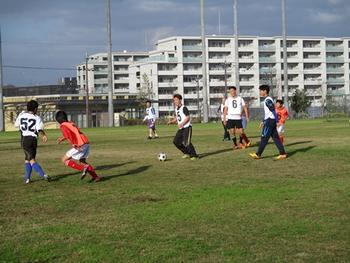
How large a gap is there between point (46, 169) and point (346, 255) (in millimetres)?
9642

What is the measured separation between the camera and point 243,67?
4865 inches

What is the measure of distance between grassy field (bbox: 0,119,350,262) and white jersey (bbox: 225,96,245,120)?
4.52 m

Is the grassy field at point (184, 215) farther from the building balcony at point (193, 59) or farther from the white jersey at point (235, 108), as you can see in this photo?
the building balcony at point (193, 59)

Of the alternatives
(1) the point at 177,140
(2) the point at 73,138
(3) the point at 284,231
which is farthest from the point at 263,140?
(3) the point at 284,231

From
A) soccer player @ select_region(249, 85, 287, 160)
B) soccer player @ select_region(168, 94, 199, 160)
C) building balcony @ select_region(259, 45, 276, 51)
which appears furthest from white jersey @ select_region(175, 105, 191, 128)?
building balcony @ select_region(259, 45, 276, 51)

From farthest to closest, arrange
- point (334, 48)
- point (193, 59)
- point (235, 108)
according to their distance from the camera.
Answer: point (334, 48) < point (193, 59) < point (235, 108)

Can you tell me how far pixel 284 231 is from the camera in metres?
6.34

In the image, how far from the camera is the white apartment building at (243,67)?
391 ft

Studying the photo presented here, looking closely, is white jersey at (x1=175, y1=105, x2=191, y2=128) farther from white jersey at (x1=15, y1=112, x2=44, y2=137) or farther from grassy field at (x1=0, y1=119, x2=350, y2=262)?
white jersey at (x1=15, y1=112, x2=44, y2=137)

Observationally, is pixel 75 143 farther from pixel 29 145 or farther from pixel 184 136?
pixel 184 136

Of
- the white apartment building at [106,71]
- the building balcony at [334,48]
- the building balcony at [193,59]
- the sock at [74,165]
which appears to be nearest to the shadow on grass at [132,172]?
the sock at [74,165]

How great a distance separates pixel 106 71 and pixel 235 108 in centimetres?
12371

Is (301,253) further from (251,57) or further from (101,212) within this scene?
(251,57)

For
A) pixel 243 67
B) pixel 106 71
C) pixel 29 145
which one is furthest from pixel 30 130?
pixel 106 71
